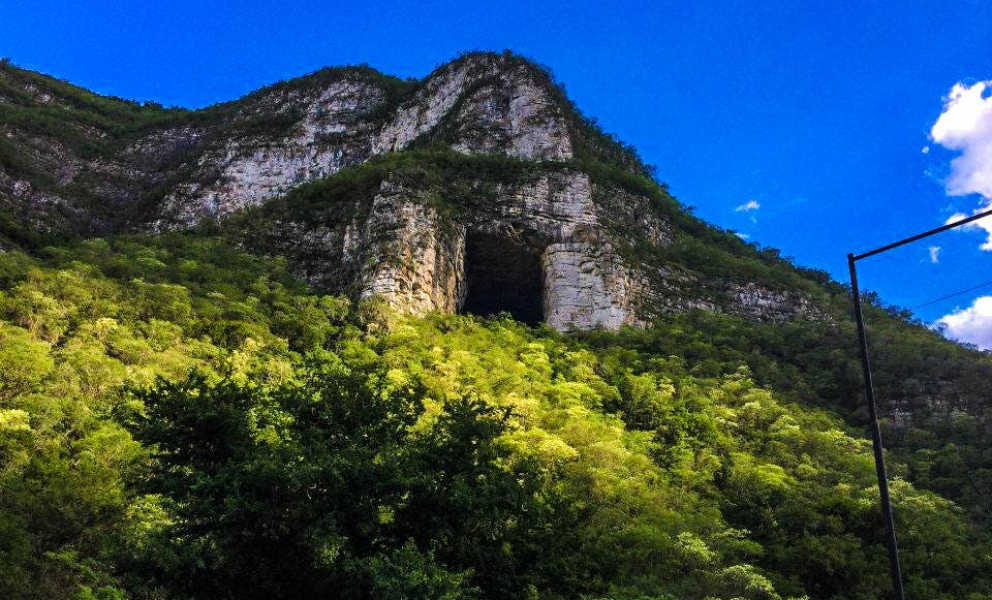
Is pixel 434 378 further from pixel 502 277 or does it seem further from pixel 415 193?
pixel 502 277

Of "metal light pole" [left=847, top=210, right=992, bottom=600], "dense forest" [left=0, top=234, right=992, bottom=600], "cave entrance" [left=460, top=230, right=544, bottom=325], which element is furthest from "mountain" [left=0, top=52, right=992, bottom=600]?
"metal light pole" [left=847, top=210, right=992, bottom=600]

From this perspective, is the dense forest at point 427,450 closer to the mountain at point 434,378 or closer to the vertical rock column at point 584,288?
the mountain at point 434,378

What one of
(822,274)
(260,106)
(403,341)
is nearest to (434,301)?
(403,341)

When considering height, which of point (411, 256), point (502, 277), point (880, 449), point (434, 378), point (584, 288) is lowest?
point (880, 449)

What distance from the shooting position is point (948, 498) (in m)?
26.2

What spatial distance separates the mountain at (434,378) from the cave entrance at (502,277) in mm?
202

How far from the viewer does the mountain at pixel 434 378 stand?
12.2m

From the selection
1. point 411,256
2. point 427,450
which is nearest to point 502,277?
point 411,256

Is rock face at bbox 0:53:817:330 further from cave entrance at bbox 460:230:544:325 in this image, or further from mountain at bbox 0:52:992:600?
mountain at bbox 0:52:992:600

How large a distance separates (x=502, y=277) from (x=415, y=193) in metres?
7.83

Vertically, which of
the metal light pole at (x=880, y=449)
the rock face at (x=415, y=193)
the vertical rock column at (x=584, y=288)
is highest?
the rock face at (x=415, y=193)

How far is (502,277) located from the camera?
4616cm

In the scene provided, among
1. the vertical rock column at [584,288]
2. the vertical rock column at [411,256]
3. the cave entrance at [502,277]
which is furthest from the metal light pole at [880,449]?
the cave entrance at [502,277]

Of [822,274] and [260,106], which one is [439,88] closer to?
[260,106]
